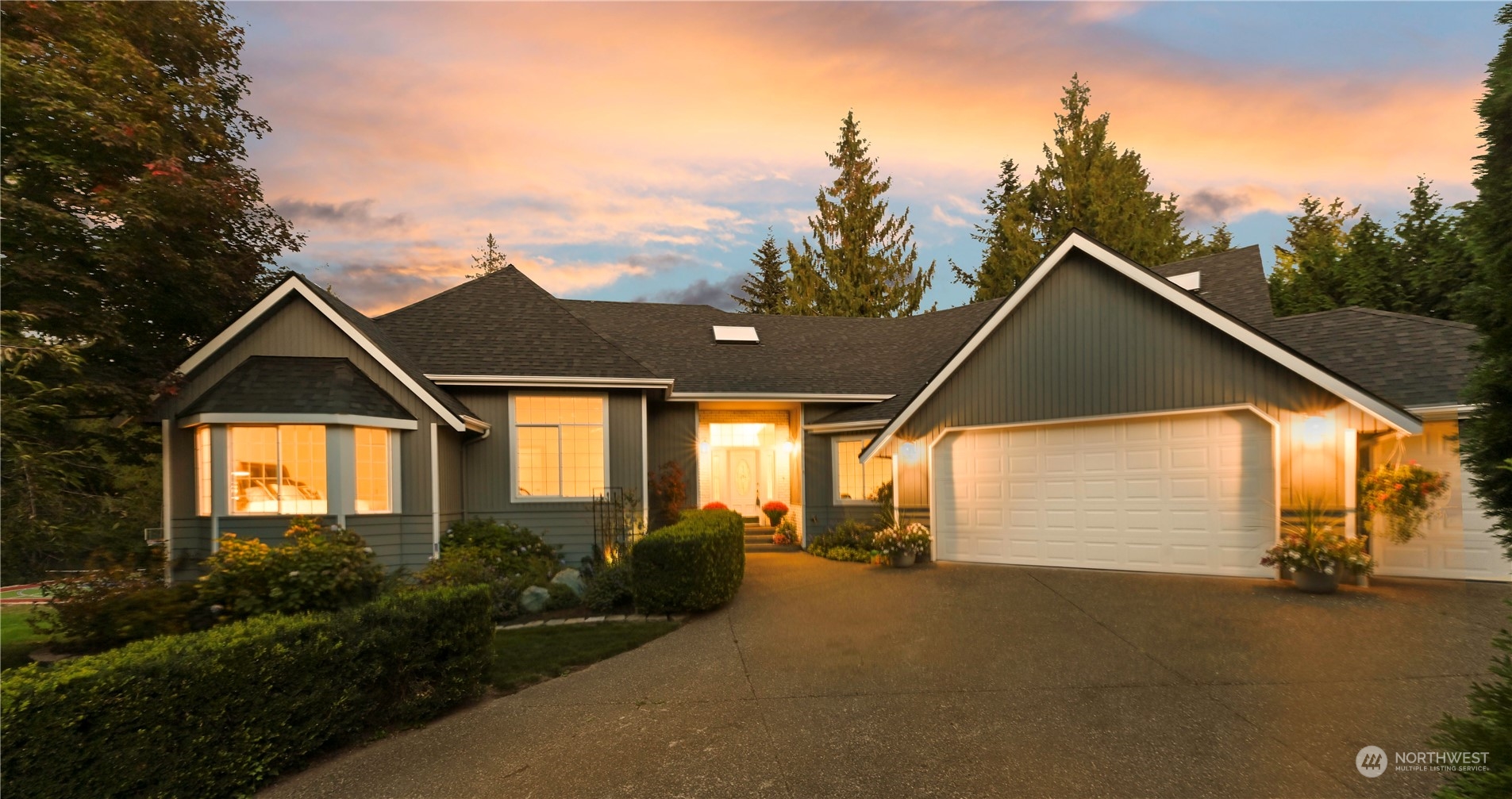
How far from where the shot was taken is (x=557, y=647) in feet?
27.4

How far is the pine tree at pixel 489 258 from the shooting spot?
1544 inches

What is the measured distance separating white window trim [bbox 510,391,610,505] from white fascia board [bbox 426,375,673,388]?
297 mm

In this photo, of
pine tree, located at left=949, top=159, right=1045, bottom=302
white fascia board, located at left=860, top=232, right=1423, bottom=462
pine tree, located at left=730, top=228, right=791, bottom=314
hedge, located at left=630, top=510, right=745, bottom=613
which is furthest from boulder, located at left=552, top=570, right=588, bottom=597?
pine tree, located at left=730, top=228, right=791, bottom=314

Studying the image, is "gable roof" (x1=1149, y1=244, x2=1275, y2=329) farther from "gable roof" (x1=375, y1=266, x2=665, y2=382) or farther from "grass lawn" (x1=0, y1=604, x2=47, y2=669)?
"grass lawn" (x1=0, y1=604, x2=47, y2=669)

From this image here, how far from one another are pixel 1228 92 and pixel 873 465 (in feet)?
31.7

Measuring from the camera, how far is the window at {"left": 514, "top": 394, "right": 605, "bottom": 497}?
46.0 feet

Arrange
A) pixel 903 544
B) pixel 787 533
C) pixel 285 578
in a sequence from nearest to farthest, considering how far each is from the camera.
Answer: pixel 285 578
pixel 903 544
pixel 787 533

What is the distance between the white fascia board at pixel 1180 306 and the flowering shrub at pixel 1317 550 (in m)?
1.51

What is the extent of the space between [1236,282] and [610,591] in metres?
15.2

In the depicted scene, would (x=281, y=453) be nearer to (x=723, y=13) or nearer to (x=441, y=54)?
(x=441, y=54)

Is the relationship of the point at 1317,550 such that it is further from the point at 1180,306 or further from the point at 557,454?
the point at 557,454

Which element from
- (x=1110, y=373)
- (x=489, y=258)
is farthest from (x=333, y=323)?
(x=489, y=258)

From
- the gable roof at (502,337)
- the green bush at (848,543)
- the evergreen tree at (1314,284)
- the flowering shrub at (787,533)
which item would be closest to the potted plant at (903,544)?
the green bush at (848,543)

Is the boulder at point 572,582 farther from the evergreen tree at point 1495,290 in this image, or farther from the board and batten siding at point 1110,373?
the evergreen tree at point 1495,290
